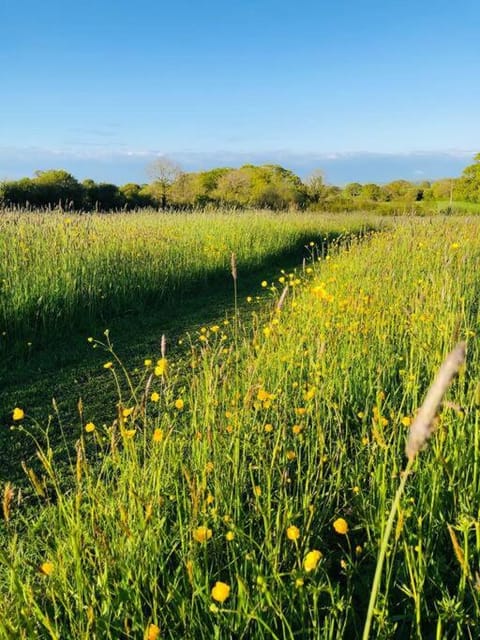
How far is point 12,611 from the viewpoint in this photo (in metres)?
1.55

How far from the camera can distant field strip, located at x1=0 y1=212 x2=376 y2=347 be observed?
5484mm

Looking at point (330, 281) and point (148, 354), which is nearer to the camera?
point (148, 354)

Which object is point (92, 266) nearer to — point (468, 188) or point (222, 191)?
point (222, 191)

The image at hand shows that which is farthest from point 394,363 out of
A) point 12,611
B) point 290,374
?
point 12,611

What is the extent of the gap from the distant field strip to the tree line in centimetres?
539

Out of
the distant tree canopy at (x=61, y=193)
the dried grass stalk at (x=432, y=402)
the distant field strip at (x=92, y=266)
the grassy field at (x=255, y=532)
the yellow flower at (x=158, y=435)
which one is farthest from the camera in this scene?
the distant tree canopy at (x=61, y=193)

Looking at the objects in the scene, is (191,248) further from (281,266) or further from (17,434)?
(17,434)

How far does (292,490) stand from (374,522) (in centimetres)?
46

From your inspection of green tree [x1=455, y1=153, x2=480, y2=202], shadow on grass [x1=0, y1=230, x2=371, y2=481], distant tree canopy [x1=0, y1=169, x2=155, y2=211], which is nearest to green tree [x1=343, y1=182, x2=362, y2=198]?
green tree [x1=455, y1=153, x2=480, y2=202]

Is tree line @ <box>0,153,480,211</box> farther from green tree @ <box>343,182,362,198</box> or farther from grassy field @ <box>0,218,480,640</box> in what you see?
grassy field @ <box>0,218,480,640</box>

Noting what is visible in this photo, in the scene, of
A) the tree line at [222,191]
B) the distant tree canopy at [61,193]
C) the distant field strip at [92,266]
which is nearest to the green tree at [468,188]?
the tree line at [222,191]

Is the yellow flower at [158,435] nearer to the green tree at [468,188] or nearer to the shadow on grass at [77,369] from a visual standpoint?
the shadow on grass at [77,369]

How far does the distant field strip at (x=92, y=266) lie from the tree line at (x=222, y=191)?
5.39m

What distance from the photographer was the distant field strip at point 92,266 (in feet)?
18.0
